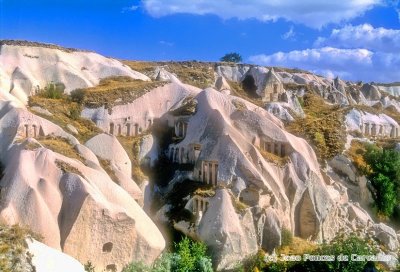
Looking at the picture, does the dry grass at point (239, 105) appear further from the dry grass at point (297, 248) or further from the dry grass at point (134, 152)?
the dry grass at point (297, 248)

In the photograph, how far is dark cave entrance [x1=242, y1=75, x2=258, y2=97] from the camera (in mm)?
55300

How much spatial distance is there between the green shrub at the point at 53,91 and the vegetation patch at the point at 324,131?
58.2 feet

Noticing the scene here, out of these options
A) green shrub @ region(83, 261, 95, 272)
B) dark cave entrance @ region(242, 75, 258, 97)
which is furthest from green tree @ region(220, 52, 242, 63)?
green shrub @ region(83, 261, 95, 272)

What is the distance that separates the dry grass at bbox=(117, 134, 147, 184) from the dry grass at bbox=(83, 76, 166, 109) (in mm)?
2923

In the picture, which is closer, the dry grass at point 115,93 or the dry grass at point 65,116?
the dry grass at point 65,116

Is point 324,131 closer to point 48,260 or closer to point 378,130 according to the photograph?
point 378,130

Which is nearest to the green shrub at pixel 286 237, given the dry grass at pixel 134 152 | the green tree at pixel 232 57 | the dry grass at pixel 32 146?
the dry grass at pixel 134 152

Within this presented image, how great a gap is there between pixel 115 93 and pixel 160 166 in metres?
6.79

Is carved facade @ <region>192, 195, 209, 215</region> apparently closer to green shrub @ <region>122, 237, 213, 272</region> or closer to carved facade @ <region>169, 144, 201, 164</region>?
green shrub @ <region>122, 237, 213, 272</region>

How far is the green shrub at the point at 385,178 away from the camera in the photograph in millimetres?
40250

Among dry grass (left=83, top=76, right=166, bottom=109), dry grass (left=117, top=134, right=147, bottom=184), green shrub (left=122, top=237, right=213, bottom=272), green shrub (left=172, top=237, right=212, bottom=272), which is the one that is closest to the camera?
green shrub (left=122, top=237, right=213, bottom=272)

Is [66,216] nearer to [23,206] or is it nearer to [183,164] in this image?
[23,206]

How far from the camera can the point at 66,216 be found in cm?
2594

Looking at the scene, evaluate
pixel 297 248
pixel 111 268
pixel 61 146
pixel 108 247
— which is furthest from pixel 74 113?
pixel 297 248
